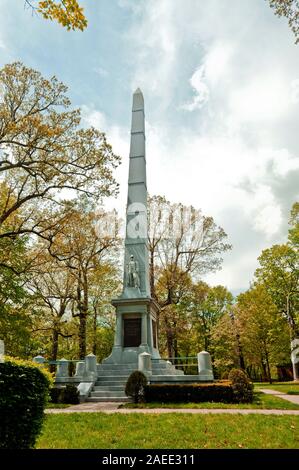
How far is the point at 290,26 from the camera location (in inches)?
274

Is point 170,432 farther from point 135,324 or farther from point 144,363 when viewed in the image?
point 135,324

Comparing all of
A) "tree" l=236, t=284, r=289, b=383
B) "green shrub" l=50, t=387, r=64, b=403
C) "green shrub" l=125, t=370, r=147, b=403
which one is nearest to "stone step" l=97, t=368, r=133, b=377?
"green shrub" l=50, t=387, r=64, b=403

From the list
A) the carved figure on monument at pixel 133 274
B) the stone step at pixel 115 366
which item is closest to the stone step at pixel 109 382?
the stone step at pixel 115 366

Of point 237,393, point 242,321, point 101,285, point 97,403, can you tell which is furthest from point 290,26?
point 242,321

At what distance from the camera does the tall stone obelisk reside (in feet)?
51.6

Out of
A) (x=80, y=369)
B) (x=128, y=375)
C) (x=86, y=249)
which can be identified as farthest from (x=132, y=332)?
(x=86, y=249)

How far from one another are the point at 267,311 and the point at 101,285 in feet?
55.0

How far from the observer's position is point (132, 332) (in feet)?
52.5

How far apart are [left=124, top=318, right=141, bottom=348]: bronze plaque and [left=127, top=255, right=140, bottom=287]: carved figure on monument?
197 cm

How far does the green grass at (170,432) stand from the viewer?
206 inches

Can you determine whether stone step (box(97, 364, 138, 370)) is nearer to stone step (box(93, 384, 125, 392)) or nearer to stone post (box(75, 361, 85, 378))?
stone post (box(75, 361, 85, 378))

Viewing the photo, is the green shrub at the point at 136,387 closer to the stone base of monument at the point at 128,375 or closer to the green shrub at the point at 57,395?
the stone base of monument at the point at 128,375

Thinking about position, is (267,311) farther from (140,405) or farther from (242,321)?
(140,405)

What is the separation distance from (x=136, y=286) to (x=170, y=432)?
36.2ft
